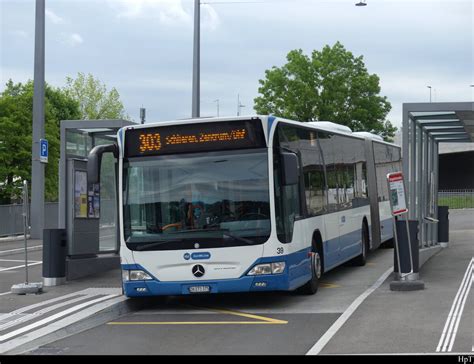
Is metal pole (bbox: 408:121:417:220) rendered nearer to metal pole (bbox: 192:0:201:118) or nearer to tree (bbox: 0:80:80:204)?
metal pole (bbox: 192:0:201:118)

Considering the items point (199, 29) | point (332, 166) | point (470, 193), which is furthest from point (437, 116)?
point (470, 193)

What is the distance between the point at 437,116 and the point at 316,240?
4.73m

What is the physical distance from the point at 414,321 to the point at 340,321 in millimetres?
947

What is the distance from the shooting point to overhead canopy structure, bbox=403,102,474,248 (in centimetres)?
1619

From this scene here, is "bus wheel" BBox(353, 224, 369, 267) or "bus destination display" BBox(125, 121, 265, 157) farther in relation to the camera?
"bus wheel" BBox(353, 224, 369, 267)

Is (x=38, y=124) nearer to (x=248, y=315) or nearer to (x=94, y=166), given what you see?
(x=94, y=166)

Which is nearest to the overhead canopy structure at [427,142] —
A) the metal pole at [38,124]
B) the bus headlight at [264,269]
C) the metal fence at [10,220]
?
the bus headlight at [264,269]

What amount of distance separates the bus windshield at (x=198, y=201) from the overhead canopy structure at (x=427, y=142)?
16.5ft

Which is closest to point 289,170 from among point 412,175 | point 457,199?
point 412,175

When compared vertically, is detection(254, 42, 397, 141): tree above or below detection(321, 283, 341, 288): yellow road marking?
above

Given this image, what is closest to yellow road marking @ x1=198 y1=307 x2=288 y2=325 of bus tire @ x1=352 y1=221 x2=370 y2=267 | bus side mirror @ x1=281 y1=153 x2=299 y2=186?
bus side mirror @ x1=281 y1=153 x2=299 y2=186

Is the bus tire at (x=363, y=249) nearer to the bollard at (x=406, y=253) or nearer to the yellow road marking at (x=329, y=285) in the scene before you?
the yellow road marking at (x=329, y=285)

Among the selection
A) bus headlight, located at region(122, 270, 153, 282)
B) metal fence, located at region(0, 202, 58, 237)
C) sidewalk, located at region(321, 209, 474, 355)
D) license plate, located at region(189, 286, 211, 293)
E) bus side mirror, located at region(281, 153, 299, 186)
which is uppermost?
bus side mirror, located at region(281, 153, 299, 186)

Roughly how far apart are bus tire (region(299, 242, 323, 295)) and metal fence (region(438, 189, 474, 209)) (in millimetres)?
35069
